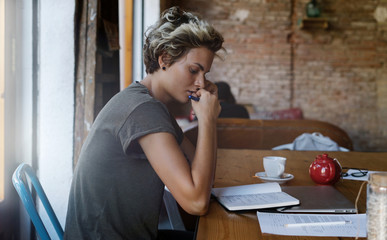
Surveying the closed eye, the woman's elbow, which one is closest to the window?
the closed eye

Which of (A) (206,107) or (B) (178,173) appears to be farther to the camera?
(A) (206,107)

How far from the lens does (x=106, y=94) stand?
109 inches

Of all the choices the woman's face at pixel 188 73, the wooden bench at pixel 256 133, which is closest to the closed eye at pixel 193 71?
the woman's face at pixel 188 73

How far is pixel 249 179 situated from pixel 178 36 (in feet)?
1.96

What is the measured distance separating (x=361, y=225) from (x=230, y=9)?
5.49 metres

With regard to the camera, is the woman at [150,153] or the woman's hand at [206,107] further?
the woman's hand at [206,107]

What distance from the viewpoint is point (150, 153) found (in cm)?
107

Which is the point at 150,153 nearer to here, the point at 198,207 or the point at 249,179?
the point at 198,207

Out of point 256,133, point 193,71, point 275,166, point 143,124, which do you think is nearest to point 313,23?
point 256,133

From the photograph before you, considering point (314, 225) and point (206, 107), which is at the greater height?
point (206, 107)

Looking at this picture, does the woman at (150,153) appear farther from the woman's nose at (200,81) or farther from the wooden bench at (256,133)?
the wooden bench at (256,133)

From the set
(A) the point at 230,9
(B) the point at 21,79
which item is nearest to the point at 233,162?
(B) the point at 21,79

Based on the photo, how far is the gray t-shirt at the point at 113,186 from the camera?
1.16 m

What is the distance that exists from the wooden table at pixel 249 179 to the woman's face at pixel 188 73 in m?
0.35
